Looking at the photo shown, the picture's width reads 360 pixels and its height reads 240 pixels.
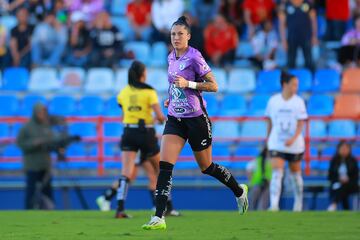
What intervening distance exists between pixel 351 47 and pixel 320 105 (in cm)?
202

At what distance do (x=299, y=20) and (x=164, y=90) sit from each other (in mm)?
3275

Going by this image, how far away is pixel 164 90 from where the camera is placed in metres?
23.6

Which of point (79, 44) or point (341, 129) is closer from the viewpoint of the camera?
point (341, 129)

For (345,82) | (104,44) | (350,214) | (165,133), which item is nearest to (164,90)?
(104,44)

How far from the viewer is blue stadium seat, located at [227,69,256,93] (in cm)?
2380

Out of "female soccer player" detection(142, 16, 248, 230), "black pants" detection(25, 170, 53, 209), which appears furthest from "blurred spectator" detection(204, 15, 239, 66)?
"female soccer player" detection(142, 16, 248, 230)

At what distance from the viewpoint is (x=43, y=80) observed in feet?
78.9

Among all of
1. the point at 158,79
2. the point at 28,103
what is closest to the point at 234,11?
the point at 158,79

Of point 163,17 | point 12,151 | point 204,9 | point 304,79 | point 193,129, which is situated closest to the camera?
point 193,129

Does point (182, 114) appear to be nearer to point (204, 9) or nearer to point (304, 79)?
point (304, 79)

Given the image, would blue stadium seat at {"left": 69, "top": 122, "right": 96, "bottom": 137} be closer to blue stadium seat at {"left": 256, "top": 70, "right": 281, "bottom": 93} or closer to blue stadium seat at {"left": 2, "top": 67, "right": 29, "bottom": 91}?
blue stadium seat at {"left": 2, "top": 67, "right": 29, "bottom": 91}

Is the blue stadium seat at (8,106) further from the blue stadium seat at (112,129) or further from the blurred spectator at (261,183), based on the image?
the blurred spectator at (261,183)

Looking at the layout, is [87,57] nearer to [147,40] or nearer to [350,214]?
[147,40]

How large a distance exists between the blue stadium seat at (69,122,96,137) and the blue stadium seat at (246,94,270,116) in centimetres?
326
